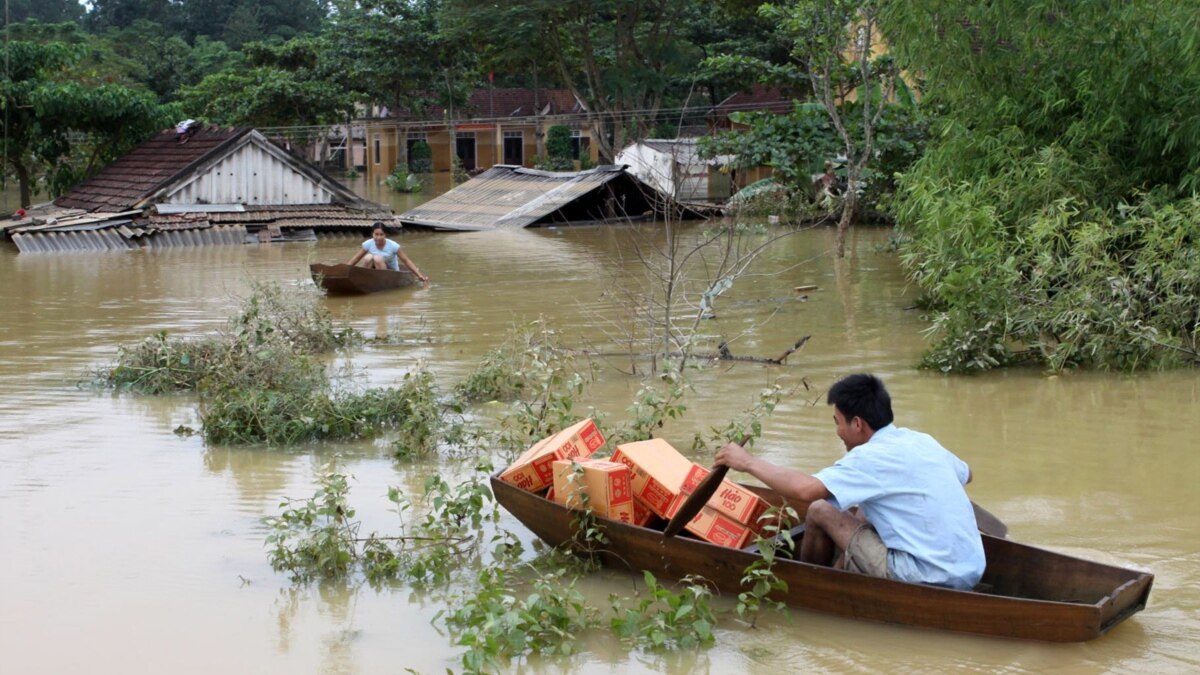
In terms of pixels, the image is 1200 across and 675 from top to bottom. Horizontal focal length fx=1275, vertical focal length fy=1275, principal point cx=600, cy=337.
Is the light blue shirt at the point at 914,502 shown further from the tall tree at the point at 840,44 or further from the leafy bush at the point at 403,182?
the leafy bush at the point at 403,182

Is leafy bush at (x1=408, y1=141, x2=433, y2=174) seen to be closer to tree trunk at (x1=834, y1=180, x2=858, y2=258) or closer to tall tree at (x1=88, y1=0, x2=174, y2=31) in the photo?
tall tree at (x1=88, y1=0, x2=174, y2=31)

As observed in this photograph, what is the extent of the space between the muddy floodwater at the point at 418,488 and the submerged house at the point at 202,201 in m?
8.42

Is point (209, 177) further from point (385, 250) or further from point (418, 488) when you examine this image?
point (418, 488)

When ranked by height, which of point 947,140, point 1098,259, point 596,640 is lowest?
point 596,640

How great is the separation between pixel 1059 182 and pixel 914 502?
735 cm

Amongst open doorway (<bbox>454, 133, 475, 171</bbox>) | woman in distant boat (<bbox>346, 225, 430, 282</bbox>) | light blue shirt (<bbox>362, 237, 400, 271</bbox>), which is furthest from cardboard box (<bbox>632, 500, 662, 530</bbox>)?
open doorway (<bbox>454, 133, 475, 171</bbox>)

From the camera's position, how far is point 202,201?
25.7 metres

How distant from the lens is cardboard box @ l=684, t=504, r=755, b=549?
18.9 feet

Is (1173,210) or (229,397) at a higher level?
(1173,210)

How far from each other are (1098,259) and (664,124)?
109 feet

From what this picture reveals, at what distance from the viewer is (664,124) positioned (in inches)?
1699

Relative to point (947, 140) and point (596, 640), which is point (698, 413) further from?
point (947, 140)

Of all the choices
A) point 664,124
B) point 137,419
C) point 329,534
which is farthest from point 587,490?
point 664,124

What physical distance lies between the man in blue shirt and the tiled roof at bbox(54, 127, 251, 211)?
71.1ft
